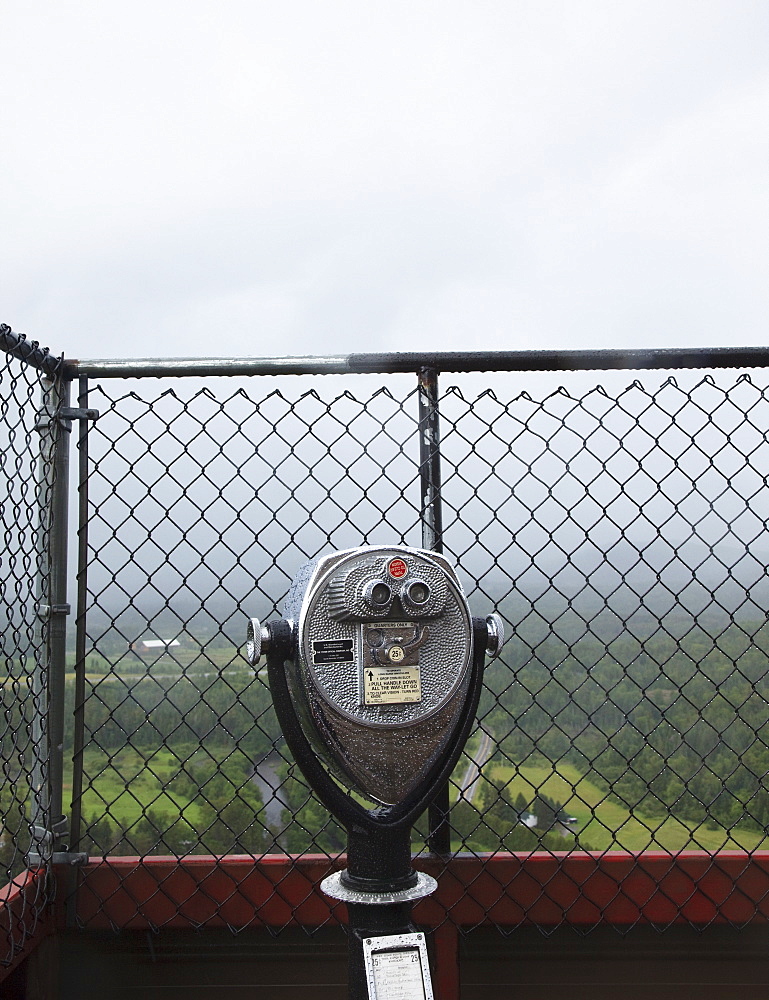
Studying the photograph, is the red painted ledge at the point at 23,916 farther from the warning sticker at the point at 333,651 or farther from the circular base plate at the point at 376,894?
the warning sticker at the point at 333,651

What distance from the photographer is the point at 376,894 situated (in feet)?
4.42

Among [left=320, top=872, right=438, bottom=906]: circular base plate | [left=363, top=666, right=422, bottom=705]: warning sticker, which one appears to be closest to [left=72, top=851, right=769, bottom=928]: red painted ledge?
[left=320, top=872, right=438, bottom=906]: circular base plate

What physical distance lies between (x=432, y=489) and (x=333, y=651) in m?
0.57

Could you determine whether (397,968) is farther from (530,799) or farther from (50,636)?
(50,636)

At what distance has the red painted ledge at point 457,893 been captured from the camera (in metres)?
1.75

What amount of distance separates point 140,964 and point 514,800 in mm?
870

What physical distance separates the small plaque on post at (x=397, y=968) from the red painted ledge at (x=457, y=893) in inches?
17.0

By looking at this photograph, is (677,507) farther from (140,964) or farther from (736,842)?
(140,964)

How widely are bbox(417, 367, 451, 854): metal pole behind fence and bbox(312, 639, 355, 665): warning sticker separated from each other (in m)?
0.49

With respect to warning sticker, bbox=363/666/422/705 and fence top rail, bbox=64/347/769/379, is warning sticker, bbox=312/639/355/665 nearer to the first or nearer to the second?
warning sticker, bbox=363/666/422/705

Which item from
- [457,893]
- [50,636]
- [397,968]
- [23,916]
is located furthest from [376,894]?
[50,636]

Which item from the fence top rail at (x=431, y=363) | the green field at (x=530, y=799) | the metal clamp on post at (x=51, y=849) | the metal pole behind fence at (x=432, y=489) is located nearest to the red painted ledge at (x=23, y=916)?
the metal clamp on post at (x=51, y=849)

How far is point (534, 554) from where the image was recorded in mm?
1759

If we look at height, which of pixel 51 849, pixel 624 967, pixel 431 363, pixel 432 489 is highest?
pixel 431 363
